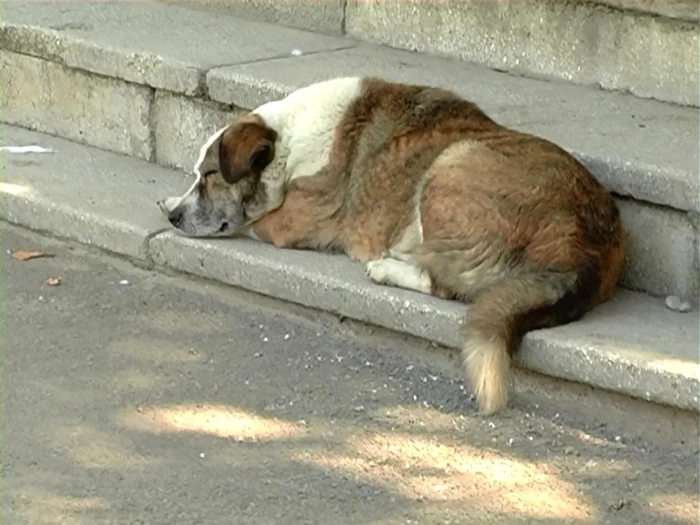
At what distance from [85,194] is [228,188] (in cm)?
79

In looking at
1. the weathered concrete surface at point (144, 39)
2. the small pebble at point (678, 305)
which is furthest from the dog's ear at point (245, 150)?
the small pebble at point (678, 305)

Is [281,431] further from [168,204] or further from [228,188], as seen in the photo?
[168,204]

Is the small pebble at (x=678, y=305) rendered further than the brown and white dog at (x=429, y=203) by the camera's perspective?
Yes

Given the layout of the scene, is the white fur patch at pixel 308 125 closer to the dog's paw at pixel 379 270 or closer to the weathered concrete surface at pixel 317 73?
the weathered concrete surface at pixel 317 73

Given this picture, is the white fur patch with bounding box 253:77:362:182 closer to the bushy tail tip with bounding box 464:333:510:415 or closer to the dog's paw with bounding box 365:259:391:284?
the dog's paw with bounding box 365:259:391:284

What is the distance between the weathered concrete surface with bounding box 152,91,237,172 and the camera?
638cm

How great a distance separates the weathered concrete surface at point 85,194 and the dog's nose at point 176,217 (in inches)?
3.6

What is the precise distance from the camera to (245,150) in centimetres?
562

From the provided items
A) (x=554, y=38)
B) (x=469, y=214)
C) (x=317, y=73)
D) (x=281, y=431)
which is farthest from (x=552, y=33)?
(x=281, y=431)

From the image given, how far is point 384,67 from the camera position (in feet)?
21.6

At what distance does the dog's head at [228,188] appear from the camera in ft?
18.5

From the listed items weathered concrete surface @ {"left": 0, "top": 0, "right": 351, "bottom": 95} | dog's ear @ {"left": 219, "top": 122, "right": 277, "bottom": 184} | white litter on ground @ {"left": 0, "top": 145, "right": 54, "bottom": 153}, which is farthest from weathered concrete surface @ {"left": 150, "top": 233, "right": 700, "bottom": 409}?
white litter on ground @ {"left": 0, "top": 145, "right": 54, "bottom": 153}

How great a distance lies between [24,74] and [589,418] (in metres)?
3.63

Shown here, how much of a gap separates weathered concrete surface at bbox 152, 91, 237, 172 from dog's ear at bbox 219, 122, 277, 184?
65 centimetres
